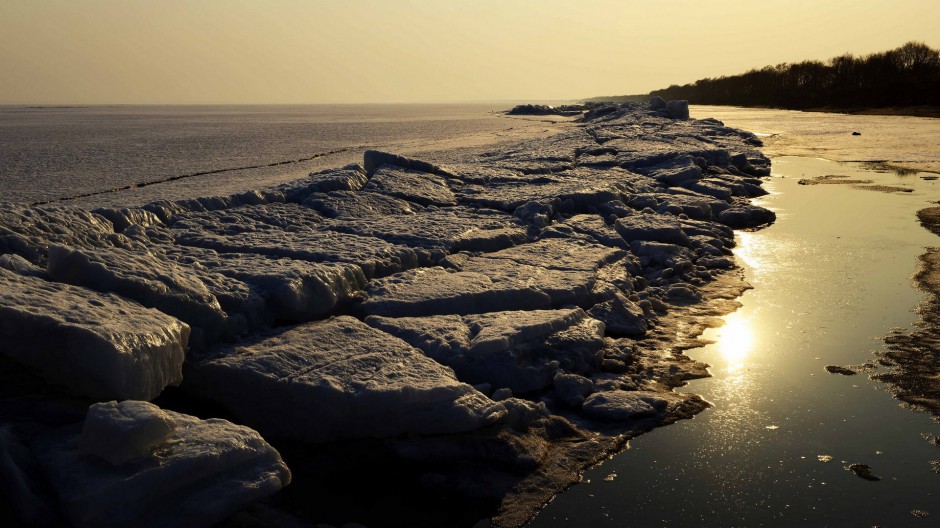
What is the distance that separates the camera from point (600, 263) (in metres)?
5.33

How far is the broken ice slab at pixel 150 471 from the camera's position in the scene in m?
2.14

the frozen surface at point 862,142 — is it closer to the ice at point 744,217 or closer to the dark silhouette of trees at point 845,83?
the ice at point 744,217

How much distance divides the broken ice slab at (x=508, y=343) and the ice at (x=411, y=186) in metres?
2.93

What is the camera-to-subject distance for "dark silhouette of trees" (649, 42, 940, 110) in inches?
1549

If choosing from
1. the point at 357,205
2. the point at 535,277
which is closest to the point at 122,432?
the point at 535,277

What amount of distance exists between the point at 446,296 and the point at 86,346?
1.98 m

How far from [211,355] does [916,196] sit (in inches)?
392

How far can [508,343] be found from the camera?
141 inches

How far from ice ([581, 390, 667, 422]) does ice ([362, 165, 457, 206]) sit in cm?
362

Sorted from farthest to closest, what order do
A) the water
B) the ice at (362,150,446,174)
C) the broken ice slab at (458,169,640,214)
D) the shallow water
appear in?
the ice at (362,150,446,174)
the water
the broken ice slab at (458,169,640,214)
the shallow water

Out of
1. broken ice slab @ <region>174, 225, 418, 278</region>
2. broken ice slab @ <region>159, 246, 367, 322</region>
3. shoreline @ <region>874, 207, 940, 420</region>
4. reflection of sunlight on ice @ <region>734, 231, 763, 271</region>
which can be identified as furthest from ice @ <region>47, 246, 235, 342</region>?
reflection of sunlight on ice @ <region>734, 231, 763, 271</region>

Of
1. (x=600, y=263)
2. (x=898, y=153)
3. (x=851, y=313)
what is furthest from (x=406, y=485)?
(x=898, y=153)

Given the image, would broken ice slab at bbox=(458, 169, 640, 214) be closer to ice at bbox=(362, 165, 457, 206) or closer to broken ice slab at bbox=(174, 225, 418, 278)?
ice at bbox=(362, 165, 457, 206)

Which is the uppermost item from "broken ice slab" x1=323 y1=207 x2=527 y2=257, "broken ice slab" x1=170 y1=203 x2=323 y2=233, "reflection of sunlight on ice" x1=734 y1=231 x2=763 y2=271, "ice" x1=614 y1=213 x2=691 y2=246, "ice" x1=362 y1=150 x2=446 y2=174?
"ice" x1=362 y1=150 x2=446 y2=174
